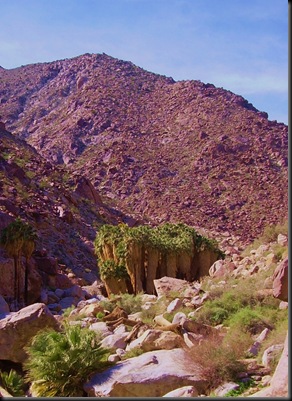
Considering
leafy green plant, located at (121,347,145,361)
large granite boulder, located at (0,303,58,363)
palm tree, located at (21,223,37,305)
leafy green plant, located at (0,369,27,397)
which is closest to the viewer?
leafy green plant, located at (0,369,27,397)

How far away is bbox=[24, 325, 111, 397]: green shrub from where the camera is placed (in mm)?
13812

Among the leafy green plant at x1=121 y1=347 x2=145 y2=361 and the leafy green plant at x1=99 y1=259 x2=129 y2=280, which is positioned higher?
the leafy green plant at x1=99 y1=259 x2=129 y2=280

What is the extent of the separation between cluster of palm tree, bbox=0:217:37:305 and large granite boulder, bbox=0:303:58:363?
16.2m

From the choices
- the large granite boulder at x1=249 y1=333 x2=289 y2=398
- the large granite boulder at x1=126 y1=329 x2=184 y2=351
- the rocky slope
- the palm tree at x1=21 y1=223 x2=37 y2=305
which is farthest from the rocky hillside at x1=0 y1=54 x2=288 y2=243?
the large granite boulder at x1=249 y1=333 x2=289 y2=398

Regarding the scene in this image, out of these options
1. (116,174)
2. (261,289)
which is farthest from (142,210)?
(261,289)

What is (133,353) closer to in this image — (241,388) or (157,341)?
(157,341)

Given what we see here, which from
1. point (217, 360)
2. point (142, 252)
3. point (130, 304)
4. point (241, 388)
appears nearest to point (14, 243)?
point (142, 252)

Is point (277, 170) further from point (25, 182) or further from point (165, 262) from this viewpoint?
point (165, 262)

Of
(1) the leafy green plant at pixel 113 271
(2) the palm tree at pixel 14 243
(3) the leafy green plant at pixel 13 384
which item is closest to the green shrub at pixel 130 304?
(3) the leafy green plant at pixel 13 384

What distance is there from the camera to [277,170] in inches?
3142

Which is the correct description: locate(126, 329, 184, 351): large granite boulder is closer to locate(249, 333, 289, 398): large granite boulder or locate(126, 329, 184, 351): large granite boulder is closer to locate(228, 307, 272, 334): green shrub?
→ locate(228, 307, 272, 334): green shrub

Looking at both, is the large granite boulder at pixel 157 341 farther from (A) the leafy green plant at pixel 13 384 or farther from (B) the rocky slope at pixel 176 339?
(A) the leafy green plant at pixel 13 384

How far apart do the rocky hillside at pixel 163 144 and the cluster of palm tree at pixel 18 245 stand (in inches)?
1355

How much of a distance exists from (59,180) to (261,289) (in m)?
46.1
